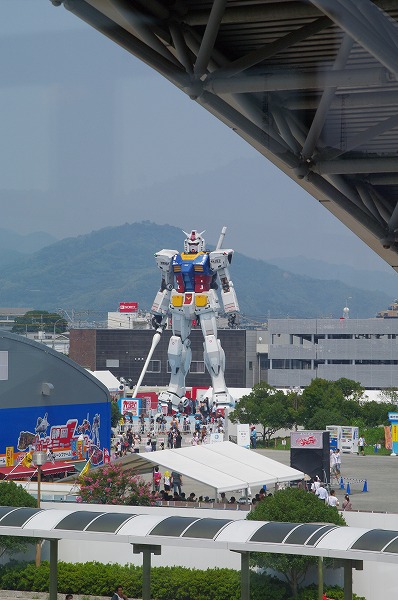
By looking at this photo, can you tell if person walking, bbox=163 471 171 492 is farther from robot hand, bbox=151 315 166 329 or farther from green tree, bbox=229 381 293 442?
robot hand, bbox=151 315 166 329

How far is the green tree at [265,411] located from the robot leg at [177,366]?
2.41 meters

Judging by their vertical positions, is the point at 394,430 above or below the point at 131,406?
below

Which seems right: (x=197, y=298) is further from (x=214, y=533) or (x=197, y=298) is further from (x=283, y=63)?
(x=283, y=63)

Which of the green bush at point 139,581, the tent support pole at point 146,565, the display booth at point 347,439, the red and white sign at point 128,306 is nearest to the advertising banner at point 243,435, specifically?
the display booth at point 347,439

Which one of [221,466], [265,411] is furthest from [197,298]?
[221,466]

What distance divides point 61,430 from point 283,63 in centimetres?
2188

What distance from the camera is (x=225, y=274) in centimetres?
4103

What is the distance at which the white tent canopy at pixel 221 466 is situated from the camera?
62.0 ft

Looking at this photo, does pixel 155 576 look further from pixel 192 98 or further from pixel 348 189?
pixel 192 98

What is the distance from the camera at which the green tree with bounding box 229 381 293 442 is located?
4206 cm

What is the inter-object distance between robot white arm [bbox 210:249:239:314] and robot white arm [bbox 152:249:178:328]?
1519mm

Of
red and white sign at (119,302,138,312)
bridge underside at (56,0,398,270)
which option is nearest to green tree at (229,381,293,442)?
bridge underside at (56,0,398,270)

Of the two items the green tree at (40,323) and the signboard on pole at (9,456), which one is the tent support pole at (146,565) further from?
the green tree at (40,323)

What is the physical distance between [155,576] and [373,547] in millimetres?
5324
